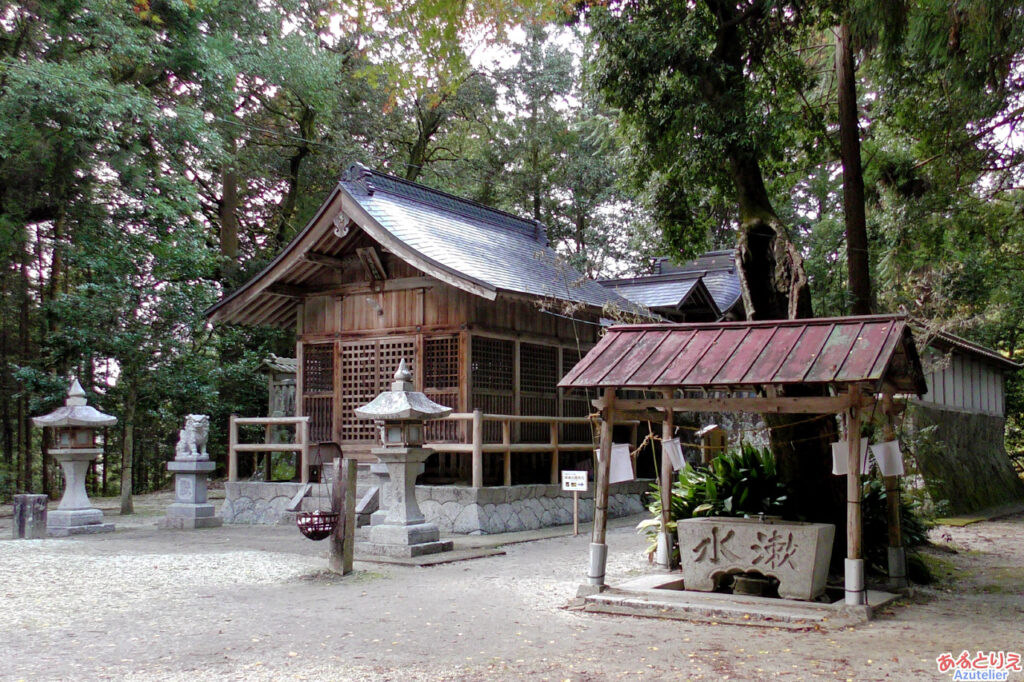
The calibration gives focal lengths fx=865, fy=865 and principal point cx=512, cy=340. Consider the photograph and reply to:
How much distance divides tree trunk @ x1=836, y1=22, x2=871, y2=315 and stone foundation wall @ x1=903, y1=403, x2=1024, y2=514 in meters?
5.27

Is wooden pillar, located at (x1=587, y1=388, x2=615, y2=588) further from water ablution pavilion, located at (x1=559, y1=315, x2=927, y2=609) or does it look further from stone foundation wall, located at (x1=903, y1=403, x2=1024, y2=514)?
stone foundation wall, located at (x1=903, y1=403, x2=1024, y2=514)

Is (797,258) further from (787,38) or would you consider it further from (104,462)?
(104,462)

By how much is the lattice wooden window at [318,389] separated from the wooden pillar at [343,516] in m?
6.49

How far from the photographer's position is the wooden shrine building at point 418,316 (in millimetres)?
16031

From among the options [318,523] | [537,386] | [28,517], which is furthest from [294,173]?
[318,523]

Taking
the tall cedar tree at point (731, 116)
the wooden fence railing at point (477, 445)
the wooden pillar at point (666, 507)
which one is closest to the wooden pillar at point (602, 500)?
the wooden pillar at point (666, 507)

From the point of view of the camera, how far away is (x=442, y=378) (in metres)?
16.4

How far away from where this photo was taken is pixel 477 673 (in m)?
6.29

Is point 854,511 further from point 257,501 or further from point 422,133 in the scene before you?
point 422,133

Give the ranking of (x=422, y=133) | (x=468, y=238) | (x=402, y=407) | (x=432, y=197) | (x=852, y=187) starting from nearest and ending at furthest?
(x=402, y=407), (x=852, y=187), (x=468, y=238), (x=432, y=197), (x=422, y=133)

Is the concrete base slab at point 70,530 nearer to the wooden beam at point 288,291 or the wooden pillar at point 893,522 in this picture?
the wooden beam at point 288,291

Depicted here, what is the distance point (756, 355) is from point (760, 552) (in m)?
1.99

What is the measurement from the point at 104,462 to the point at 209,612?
20546mm

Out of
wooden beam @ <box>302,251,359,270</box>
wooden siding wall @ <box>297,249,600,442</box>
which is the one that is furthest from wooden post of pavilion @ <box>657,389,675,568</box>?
wooden beam @ <box>302,251,359,270</box>
